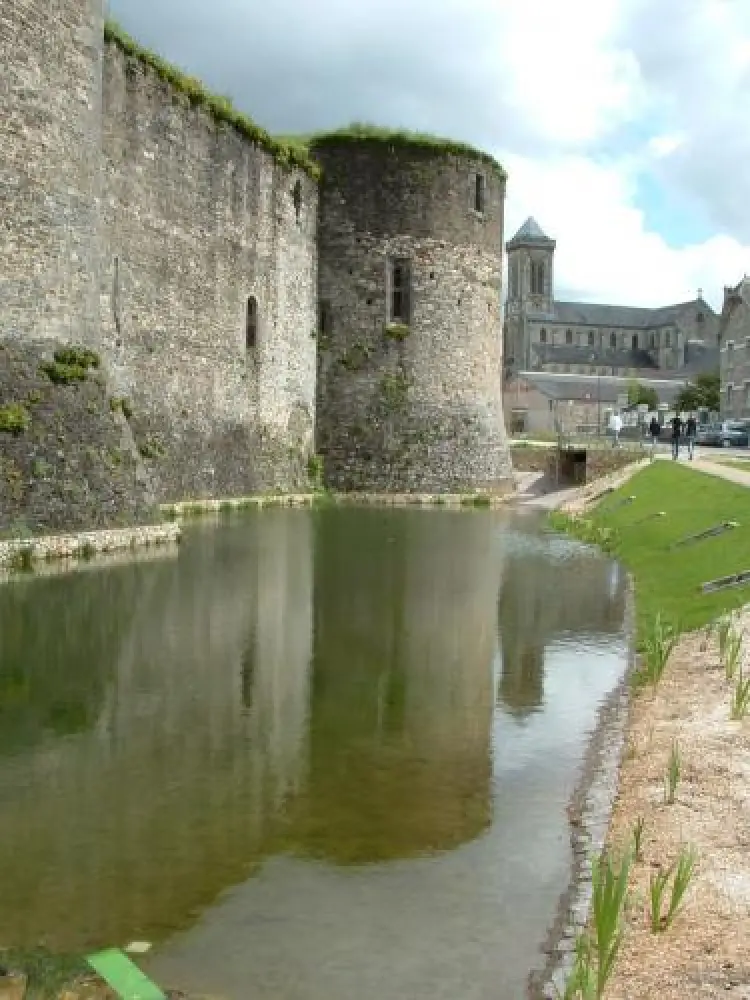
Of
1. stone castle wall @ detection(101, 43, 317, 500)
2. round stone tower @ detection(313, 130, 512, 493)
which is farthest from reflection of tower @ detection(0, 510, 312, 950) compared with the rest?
round stone tower @ detection(313, 130, 512, 493)

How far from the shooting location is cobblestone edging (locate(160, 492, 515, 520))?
25908mm

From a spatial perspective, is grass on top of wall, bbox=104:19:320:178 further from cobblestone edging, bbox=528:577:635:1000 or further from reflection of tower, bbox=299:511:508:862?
cobblestone edging, bbox=528:577:635:1000

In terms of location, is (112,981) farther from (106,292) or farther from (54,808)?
(106,292)

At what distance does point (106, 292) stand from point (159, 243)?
243cm

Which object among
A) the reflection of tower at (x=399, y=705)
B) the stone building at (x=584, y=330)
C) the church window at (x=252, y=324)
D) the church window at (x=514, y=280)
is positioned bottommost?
the reflection of tower at (x=399, y=705)

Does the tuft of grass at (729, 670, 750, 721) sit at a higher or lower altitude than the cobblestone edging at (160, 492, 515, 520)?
higher

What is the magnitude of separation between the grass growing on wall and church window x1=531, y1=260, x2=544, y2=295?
374 feet

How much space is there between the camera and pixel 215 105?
24.9 meters

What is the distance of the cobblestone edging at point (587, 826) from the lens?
14.8ft

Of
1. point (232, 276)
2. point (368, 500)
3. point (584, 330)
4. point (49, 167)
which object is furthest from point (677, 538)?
point (584, 330)

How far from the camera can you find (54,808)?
6215 millimetres

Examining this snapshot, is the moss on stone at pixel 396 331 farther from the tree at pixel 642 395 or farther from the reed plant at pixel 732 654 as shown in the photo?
the tree at pixel 642 395

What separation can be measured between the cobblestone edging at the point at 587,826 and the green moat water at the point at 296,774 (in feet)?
0.26

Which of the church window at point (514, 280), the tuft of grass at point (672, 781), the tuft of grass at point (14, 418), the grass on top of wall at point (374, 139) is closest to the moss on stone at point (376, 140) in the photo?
the grass on top of wall at point (374, 139)
